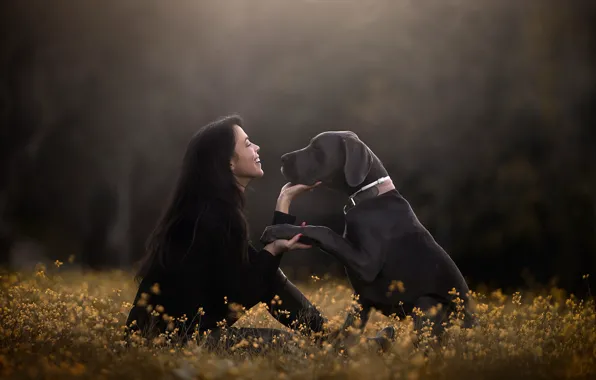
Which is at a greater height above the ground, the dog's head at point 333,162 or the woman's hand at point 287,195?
the dog's head at point 333,162

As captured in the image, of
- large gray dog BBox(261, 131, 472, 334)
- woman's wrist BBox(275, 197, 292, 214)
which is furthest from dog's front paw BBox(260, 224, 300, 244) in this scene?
woman's wrist BBox(275, 197, 292, 214)

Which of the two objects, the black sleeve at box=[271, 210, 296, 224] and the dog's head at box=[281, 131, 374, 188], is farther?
the black sleeve at box=[271, 210, 296, 224]

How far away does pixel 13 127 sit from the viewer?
11578 millimetres

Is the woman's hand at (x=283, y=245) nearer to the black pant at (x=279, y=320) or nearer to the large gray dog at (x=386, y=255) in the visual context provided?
the large gray dog at (x=386, y=255)

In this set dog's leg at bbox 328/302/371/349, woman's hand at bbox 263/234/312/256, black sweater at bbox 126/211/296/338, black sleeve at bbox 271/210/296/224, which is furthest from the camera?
black sleeve at bbox 271/210/296/224

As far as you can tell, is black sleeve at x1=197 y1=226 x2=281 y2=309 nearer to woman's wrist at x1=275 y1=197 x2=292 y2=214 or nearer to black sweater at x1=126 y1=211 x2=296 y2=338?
black sweater at x1=126 y1=211 x2=296 y2=338

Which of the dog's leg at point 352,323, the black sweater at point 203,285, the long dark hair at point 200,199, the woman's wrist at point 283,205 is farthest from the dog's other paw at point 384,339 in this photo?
the woman's wrist at point 283,205

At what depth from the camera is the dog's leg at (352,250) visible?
466 centimetres

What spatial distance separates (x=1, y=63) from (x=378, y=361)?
31.9 ft

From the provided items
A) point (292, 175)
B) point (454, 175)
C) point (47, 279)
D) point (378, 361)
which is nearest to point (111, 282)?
point (47, 279)

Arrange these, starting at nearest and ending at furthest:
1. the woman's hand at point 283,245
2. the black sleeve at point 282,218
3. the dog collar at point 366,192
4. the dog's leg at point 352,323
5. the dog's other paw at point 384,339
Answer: the dog's other paw at point 384,339 < the dog's leg at point 352,323 < the woman's hand at point 283,245 < the dog collar at point 366,192 < the black sleeve at point 282,218

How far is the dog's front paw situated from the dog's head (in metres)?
0.51

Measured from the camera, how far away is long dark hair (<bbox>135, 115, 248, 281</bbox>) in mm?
4680

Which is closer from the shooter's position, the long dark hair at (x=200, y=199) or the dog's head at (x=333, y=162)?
the long dark hair at (x=200, y=199)
